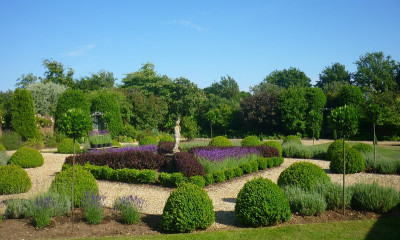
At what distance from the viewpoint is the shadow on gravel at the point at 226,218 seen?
6.18 metres

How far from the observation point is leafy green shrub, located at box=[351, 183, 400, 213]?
650cm

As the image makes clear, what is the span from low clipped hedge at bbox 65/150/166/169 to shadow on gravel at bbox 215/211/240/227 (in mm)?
4744

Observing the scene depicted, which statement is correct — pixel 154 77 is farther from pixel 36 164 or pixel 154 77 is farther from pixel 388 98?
pixel 36 164

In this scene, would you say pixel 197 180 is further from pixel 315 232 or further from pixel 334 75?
pixel 334 75

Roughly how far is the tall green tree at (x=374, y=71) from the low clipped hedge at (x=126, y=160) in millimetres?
36830

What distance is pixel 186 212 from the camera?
5523 millimetres

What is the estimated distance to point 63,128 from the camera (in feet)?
21.9

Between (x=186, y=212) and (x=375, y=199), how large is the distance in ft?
12.2

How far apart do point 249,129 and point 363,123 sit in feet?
30.4

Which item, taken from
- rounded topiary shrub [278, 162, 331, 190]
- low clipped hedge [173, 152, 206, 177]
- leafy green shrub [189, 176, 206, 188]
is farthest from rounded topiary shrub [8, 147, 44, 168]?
rounded topiary shrub [278, 162, 331, 190]

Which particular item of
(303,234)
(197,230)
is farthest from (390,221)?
(197,230)

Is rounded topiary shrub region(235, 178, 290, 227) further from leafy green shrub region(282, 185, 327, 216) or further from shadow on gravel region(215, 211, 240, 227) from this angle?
leafy green shrub region(282, 185, 327, 216)

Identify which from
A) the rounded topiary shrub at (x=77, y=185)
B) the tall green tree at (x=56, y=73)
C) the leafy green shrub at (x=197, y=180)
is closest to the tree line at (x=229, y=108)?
the tall green tree at (x=56, y=73)

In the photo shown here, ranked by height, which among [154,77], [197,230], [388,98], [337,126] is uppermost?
[154,77]
